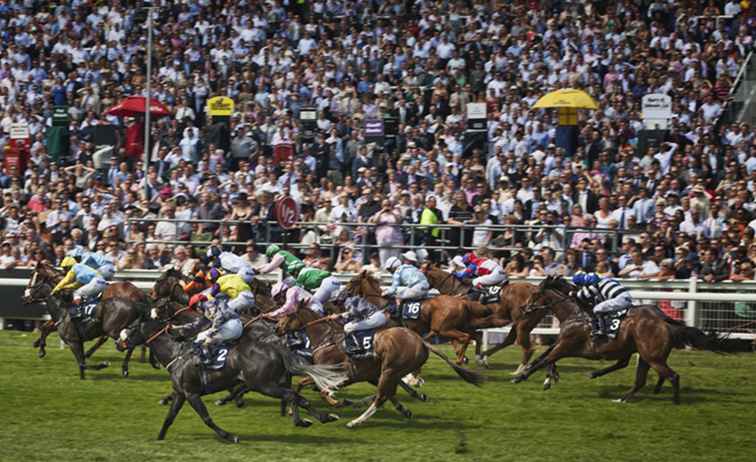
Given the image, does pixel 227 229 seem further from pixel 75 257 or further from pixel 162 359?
pixel 162 359

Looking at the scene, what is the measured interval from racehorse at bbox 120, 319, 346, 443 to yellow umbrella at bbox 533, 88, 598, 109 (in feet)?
33.0

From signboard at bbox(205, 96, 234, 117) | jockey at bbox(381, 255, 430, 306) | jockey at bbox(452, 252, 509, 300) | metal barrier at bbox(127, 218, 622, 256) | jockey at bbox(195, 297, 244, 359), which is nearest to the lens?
jockey at bbox(195, 297, 244, 359)

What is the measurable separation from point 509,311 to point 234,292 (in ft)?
12.7

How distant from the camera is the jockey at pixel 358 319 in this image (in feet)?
40.2

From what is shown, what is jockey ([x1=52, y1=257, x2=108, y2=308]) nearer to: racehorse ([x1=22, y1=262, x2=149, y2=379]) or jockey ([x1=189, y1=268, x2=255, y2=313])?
racehorse ([x1=22, y1=262, x2=149, y2=379])

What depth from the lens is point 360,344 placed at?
12.2 meters

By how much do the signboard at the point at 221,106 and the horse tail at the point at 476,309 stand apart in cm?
962

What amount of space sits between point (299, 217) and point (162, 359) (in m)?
8.01

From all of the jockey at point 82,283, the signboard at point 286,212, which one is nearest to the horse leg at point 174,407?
the jockey at point 82,283

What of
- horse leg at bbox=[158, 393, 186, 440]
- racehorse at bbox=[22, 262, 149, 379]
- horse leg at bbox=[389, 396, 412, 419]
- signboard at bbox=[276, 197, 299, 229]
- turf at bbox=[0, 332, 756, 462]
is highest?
signboard at bbox=[276, 197, 299, 229]

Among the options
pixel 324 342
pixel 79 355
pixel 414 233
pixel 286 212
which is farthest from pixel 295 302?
pixel 414 233

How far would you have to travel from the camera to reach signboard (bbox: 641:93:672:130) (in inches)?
822


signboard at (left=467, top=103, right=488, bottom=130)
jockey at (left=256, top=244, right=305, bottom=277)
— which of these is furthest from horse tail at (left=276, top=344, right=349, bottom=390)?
signboard at (left=467, top=103, right=488, bottom=130)

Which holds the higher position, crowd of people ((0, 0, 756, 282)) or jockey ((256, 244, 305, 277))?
crowd of people ((0, 0, 756, 282))
